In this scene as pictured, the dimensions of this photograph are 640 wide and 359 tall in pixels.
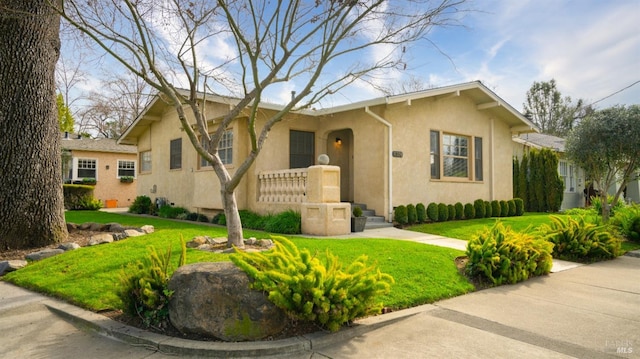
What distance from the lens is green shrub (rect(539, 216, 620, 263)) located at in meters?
7.33

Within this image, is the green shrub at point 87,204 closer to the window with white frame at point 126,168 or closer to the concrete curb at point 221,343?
the window with white frame at point 126,168

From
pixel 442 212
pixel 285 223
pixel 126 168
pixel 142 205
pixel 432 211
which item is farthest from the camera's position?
pixel 126 168

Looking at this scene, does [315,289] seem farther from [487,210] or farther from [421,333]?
[487,210]

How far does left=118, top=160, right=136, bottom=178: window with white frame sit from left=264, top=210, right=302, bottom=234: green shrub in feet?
60.1

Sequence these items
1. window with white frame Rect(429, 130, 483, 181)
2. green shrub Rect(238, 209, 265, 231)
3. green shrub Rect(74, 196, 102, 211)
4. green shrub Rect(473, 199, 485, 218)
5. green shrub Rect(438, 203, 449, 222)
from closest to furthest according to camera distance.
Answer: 1. green shrub Rect(238, 209, 265, 231)
2. green shrub Rect(438, 203, 449, 222)
3. window with white frame Rect(429, 130, 483, 181)
4. green shrub Rect(473, 199, 485, 218)
5. green shrub Rect(74, 196, 102, 211)

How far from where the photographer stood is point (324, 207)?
919 cm

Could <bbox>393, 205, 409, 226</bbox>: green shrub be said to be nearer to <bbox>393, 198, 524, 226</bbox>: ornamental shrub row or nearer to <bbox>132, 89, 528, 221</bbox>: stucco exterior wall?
<bbox>393, 198, 524, 226</bbox>: ornamental shrub row

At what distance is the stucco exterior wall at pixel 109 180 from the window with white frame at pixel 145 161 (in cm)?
659

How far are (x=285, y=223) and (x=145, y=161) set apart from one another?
12.1 metres

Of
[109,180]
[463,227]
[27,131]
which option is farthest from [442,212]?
[109,180]

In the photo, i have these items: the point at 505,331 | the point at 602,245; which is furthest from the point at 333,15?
the point at 602,245

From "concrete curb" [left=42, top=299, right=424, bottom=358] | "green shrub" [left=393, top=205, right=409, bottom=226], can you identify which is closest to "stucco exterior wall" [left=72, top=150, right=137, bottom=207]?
"green shrub" [left=393, top=205, right=409, bottom=226]

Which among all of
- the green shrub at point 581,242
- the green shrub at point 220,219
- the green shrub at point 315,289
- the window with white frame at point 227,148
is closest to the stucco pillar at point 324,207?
the green shrub at point 220,219

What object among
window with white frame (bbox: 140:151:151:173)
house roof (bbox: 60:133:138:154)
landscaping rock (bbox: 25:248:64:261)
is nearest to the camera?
landscaping rock (bbox: 25:248:64:261)
